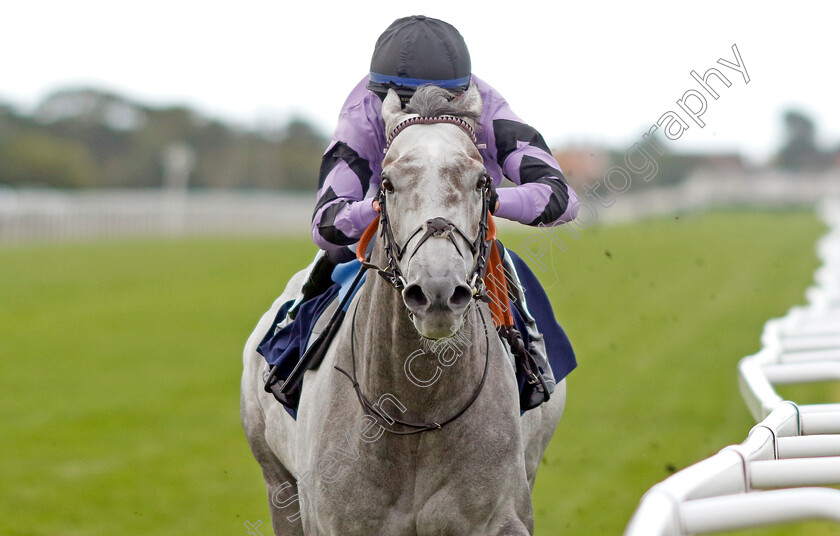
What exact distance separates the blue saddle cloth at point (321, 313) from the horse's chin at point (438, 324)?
962 mm

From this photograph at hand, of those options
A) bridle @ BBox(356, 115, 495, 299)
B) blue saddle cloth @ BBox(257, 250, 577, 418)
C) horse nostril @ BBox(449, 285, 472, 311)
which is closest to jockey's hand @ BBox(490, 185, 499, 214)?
bridle @ BBox(356, 115, 495, 299)

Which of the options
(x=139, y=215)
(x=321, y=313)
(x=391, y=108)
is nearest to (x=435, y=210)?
(x=391, y=108)

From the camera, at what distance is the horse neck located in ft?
8.59

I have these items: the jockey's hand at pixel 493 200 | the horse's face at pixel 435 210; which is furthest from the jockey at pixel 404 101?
the horse's face at pixel 435 210

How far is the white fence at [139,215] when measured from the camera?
29.3 m

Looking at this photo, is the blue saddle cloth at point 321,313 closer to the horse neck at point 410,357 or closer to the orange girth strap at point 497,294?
the orange girth strap at point 497,294

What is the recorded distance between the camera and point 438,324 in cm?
222

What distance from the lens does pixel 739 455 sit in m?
1.84

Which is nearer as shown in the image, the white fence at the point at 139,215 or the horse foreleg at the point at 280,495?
the horse foreleg at the point at 280,495

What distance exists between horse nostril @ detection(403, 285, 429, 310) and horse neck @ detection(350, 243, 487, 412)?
32 cm

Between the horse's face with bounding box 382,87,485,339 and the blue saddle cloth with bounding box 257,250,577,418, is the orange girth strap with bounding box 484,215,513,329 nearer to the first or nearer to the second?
the blue saddle cloth with bounding box 257,250,577,418

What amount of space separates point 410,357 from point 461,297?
465mm

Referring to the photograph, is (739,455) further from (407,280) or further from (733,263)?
(733,263)

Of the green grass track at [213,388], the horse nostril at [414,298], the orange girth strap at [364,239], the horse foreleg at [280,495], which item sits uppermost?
the orange girth strap at [364,239]
